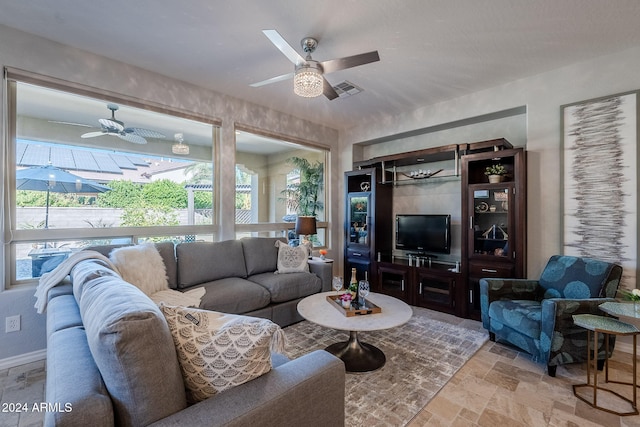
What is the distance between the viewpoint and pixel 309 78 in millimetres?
2215

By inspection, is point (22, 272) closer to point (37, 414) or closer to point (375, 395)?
point (37, 414)

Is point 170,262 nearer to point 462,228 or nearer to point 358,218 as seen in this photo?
Result: point 358,218

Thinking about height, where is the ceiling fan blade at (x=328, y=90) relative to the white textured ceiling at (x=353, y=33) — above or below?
below

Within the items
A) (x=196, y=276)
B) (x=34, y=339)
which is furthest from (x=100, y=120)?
(x=34, y=339)

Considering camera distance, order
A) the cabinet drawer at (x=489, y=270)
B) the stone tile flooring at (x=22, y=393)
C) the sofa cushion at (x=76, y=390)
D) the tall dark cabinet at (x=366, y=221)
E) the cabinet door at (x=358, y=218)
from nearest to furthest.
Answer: the sofa cushion at (x=76, y=390) < the stone tile flooring at (x=22, y=393) < the cabinet drawer at (x=489, y=270) < the tall dark cabinet at (x=366, y=221) < the cabinet door at (x=358, y=218)

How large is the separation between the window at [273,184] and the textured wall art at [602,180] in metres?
3.26

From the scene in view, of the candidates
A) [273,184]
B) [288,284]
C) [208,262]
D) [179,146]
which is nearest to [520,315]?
[288,284]

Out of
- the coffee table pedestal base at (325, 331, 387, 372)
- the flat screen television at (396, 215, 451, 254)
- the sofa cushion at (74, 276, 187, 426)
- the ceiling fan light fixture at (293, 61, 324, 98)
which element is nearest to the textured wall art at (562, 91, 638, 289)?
the flat screen television at (396, 215, 451, 254)

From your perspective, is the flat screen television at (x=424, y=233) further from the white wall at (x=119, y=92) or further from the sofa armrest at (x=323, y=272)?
the white wall at (x=119, y=92)

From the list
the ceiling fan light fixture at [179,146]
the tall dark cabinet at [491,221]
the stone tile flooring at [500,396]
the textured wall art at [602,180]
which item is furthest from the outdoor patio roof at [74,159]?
the textured wall art at [602,180]

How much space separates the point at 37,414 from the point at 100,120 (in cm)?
250

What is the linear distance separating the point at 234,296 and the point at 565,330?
8.86 feet

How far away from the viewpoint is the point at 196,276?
9.80 feet

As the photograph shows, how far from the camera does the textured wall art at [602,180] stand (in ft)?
8.62
